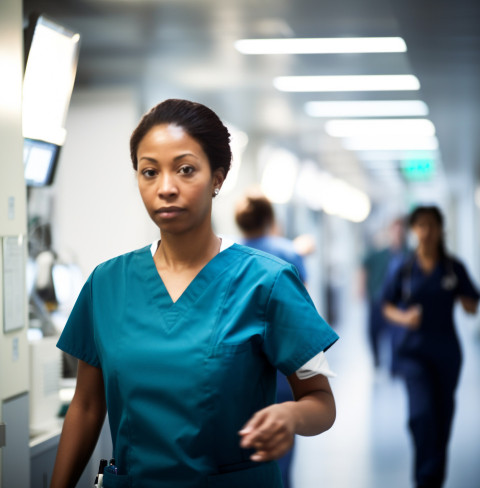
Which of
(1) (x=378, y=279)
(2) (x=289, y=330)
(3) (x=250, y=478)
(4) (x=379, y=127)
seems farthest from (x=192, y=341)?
(1) (x=378, y=279)

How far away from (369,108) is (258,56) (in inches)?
83.3

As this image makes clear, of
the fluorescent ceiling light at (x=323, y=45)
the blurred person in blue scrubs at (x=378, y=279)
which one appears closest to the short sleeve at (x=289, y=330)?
the fluorescent ceiling light at (x=323, y=45)

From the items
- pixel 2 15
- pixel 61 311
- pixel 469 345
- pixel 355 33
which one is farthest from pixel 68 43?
pixel 469 345

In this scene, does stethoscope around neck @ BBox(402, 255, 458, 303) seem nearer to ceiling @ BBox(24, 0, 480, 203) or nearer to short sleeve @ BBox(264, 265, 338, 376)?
ceiling @ BBox(24, 0, 480, 203)

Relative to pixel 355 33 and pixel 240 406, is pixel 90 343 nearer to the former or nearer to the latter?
pixel 240 406

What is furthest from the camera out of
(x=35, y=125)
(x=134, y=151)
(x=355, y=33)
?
(x=355, y=33)

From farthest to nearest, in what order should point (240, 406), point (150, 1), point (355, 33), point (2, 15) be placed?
point (355, 33) → point (150, 1) → point (2, 15) → point (240, 406)

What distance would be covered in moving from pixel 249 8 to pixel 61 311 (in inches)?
67.6

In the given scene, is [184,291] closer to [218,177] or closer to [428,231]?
[218,177]

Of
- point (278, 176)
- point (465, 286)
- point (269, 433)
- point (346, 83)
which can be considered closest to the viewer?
point (269, 433)

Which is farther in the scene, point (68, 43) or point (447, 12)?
point (447, 12)

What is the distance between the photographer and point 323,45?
4.75m

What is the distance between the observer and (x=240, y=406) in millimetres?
1630

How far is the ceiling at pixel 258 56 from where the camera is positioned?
3969 mm
